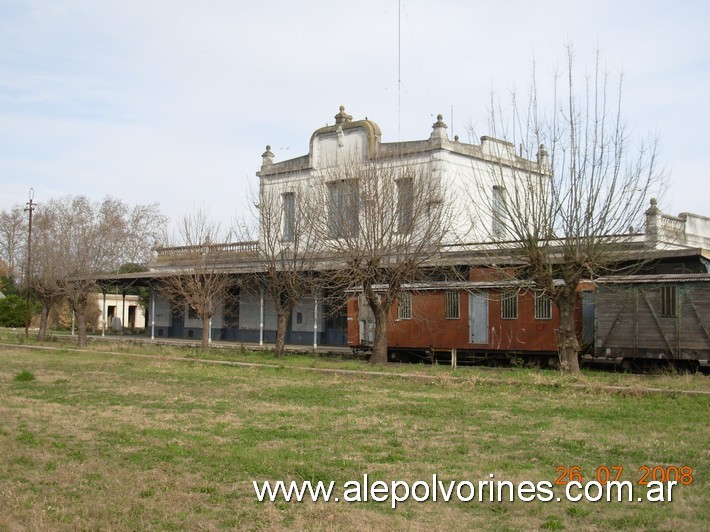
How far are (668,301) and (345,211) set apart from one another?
36.3 ft

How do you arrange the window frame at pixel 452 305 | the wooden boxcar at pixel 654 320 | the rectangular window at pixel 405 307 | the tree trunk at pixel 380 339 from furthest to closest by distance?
the rectangular window at pixel 405 307, the window frame at pixel 452 305, the tree trunk at pixel 380 339, the wooden boxcar at pixel 654 320

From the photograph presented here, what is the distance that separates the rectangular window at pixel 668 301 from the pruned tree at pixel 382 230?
732 cm

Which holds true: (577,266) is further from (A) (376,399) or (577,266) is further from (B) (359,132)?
(B) (359,132)

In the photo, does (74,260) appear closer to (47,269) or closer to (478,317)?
(47,269)

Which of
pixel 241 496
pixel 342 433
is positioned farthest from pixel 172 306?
pixel 241 496

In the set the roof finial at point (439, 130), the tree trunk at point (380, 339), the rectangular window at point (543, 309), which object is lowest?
the tree trunk at point (380, 339)

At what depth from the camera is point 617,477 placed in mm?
8672

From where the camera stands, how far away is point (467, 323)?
27.1 meters

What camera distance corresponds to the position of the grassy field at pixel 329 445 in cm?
748

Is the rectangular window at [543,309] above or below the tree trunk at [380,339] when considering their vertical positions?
above

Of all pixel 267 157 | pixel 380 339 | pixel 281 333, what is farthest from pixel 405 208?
pixel 267 157

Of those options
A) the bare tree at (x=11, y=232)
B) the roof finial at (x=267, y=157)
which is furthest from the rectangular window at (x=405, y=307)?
the bare tree at (x=11, y=232)

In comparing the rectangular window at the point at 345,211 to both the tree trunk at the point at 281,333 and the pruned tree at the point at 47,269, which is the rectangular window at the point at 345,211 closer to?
the tree trunk at the point at 281,333

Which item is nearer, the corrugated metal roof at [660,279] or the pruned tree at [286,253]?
the corrugated metal roof at [660,279]
